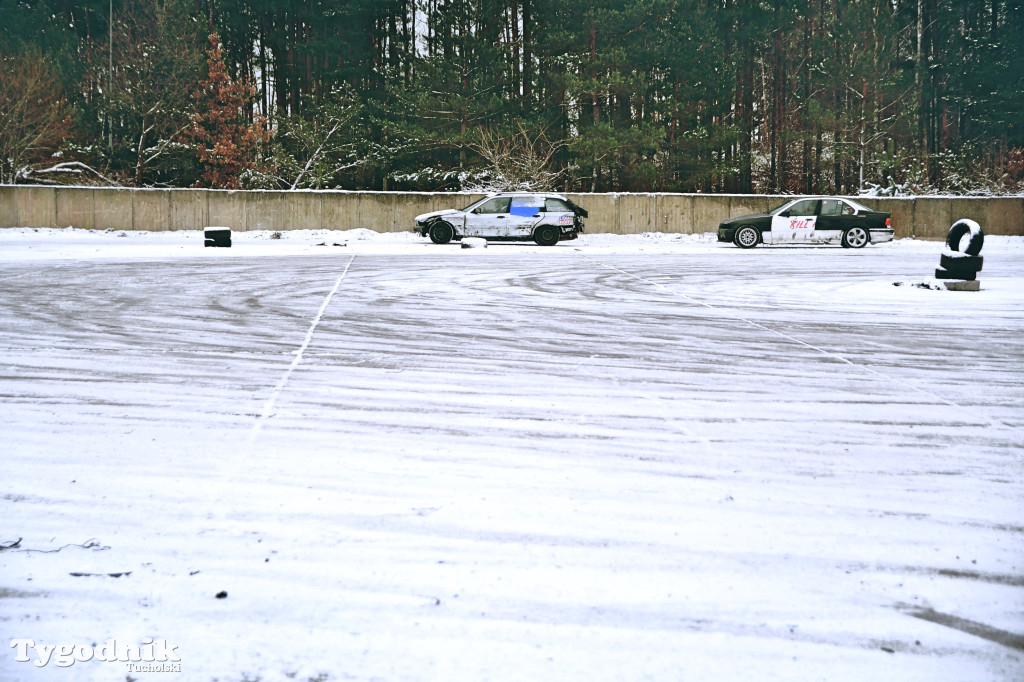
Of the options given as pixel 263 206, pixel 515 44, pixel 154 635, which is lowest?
pixel 154 635

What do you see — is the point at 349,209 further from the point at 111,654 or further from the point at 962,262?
the point at 111,654

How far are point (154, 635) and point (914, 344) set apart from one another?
823 centimetres

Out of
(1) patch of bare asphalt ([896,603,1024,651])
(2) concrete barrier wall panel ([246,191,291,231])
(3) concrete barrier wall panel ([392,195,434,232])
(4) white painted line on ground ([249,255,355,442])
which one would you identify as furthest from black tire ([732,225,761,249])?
(1) patch of bare asphalt ([896,603,1024,651])

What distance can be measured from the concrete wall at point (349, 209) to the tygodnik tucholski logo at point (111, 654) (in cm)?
3429

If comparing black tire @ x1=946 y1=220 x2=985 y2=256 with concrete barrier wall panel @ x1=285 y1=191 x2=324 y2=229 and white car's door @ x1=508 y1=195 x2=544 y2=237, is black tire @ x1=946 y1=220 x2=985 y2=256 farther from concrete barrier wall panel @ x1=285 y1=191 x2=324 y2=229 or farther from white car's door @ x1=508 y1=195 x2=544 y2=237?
concrete barrier wall panel @ x1=285 y1=191 x2=324 y2=229

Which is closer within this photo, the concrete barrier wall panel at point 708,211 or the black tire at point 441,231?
the black tire at point 441,231

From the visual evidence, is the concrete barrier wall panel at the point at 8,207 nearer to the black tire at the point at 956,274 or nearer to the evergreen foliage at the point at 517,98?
the evergreen foliage at the point at 517,98

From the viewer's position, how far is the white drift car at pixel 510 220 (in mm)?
28391

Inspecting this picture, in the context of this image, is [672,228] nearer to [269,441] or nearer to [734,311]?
[734,311]

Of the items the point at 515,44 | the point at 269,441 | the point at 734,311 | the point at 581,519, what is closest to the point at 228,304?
the point at 734,311

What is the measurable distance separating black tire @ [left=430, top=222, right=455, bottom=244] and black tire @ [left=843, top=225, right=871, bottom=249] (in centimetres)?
1162

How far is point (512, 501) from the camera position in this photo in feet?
14.4

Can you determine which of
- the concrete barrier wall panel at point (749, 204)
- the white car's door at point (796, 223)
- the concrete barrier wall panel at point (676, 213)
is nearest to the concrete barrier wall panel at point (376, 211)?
the concrete barrier wall panel at point (676, 213)

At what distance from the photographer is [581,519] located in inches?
163
